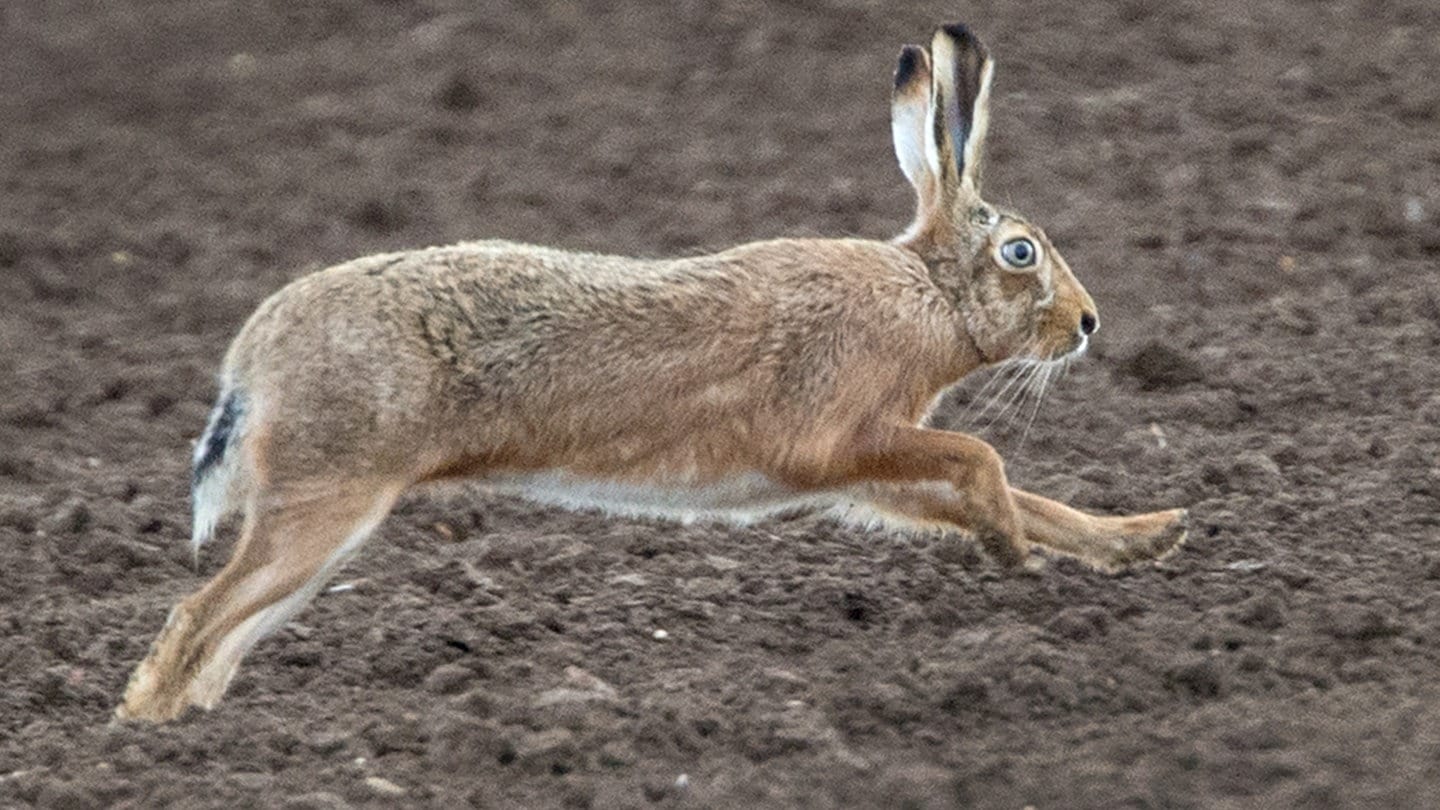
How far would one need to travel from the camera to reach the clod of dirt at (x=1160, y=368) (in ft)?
27.8

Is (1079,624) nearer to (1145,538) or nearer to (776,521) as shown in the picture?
(1145,538)

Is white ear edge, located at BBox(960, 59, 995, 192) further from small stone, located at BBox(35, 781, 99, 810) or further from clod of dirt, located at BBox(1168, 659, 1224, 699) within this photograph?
small stone, located at BBox(35, 781, 99, 810)

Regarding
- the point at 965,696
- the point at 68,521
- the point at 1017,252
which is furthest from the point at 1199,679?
the point at 68,521

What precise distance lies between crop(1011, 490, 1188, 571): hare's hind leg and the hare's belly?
0.63m

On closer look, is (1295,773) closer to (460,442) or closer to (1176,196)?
(460,442)

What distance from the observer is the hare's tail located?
20.0ft

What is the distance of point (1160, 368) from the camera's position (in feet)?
28.0


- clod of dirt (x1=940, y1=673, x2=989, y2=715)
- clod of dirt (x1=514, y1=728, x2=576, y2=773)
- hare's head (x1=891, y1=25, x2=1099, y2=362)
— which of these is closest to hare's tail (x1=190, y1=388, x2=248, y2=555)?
clod of dirt (x1=514, y1=728, x2=576, y2=773)

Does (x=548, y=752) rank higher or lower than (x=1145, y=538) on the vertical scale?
lower

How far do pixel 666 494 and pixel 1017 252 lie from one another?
130cm

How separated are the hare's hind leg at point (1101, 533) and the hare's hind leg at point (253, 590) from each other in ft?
6.22

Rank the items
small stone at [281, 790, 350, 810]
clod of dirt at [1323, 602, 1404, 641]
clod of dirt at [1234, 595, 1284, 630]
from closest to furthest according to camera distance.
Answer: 1. small stone at [281, 790, 350, 810]
2. clod of dirt at [1323, 602, 1404, 641]
3. clod of dirt at [1234, 595, 1284, 630]

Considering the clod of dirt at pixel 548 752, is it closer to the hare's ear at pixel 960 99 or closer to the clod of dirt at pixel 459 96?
the hare's ear at pixel 960 99

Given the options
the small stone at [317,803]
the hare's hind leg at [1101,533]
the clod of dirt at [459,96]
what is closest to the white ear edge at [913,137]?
the hare's hind leg at [1101,533]
